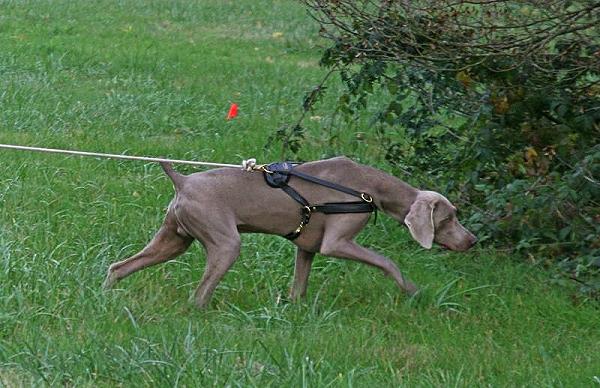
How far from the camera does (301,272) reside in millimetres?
6137

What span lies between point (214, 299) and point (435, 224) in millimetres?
1145

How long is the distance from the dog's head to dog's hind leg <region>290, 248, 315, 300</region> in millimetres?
518

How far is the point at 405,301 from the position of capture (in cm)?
609

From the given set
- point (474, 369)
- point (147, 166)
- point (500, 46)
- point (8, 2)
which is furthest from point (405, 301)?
point (8, 2)

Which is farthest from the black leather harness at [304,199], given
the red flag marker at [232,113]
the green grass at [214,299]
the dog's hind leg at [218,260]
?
the red flag marker at [232,113]

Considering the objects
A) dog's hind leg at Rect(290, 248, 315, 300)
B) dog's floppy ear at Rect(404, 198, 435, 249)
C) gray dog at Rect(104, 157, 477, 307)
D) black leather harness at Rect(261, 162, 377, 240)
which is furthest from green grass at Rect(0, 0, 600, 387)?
black leather harness at Rect(261, 162, 377, 240)

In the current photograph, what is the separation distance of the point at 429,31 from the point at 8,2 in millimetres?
14307

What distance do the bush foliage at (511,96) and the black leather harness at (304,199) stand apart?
1200 millimetres

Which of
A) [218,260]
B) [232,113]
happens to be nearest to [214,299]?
[218,260]

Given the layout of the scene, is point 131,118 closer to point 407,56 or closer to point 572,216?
point 407,56

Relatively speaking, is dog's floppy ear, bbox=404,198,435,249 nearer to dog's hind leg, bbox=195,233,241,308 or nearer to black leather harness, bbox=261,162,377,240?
black leather harness, bbox=261,162,377,240

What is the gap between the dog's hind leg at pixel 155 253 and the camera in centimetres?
606

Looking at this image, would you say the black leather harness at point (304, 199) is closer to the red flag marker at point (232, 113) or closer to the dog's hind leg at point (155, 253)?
the dog's hind leg at point (155, 253)

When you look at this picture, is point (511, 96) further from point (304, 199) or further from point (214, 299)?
point (214, 299)
